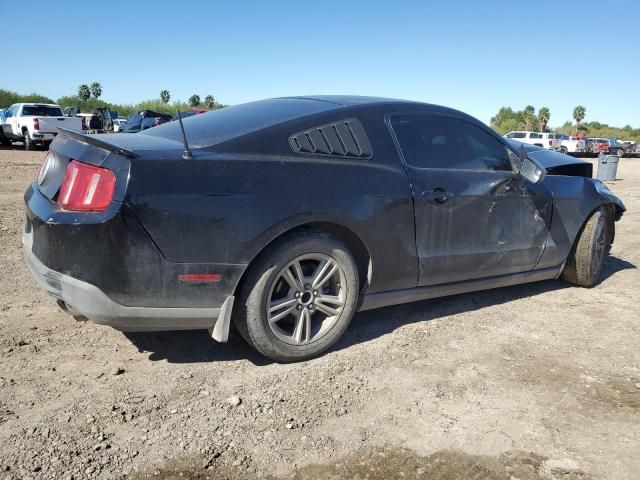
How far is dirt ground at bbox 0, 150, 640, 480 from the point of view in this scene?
233 centimetres

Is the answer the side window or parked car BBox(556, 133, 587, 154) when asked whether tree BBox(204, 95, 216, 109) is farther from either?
the side window

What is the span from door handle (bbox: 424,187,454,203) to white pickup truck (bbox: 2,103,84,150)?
61.8ft

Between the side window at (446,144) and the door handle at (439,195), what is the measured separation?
0.19m

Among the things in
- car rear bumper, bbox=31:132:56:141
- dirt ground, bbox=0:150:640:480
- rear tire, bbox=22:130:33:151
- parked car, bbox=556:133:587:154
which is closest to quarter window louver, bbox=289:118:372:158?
dirt ground, bbox=0:150:640:480

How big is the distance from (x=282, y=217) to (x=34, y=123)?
67.2 feet

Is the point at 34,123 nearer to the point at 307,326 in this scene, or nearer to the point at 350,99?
the point at 350,99

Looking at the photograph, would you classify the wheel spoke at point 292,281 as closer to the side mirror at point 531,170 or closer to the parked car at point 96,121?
the side mirror at point 531,170

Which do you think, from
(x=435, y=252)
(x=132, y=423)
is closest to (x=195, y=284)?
(x=132, y=423)

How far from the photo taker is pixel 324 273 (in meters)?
3.25

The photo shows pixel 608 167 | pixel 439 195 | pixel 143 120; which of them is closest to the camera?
pixel 439 195

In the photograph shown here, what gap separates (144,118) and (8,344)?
25454 mm

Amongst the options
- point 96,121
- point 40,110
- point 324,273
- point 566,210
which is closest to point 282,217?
point 324,273

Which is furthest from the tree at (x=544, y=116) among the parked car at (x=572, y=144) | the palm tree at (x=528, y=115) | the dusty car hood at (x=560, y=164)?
the dusty car hood at (x=560, y=164)

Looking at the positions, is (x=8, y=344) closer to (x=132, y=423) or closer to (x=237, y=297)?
(x=132, y=423)
